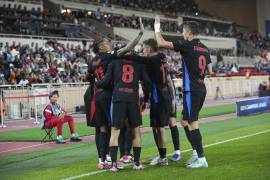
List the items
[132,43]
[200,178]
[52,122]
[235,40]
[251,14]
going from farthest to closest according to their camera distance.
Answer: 1. [251,14]
2. [235,40]
3. [52,122]
4. [132,43]
5. [200,178]

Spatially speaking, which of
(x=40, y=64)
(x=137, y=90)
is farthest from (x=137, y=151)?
(x=40, y=64)

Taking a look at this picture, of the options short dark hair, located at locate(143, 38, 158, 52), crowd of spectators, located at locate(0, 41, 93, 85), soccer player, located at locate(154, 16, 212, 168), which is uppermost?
crowd of spectators, located at locate(0, 41, 93, 85)

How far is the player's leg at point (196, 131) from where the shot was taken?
9086 mm

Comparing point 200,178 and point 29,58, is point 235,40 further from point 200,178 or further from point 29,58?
point 200,178

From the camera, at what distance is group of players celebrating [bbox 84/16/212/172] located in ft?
29.8

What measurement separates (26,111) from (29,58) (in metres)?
4.65

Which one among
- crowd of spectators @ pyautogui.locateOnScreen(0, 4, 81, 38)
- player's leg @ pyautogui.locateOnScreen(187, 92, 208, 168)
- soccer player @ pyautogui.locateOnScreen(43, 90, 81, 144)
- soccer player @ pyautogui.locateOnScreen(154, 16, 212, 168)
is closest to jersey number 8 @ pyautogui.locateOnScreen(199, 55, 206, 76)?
soccer player @ pyautogui.locateOnScreen(154, 16, 212, 168)

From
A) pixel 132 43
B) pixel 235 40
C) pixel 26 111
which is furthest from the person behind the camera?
pixel 235 40

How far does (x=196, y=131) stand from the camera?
917 cm

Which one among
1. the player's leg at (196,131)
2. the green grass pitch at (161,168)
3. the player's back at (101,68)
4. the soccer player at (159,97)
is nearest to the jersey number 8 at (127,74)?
the player's back at (101,68)

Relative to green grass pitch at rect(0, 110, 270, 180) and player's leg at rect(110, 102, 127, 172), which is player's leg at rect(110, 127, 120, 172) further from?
green grass pitch at rect(0, 110, 270, 180)

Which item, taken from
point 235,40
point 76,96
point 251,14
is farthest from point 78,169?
point 251,14

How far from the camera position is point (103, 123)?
31.9ft

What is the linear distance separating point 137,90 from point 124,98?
0.29 m
